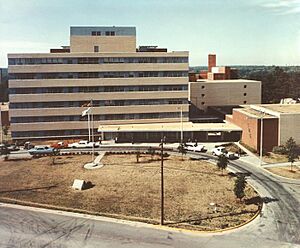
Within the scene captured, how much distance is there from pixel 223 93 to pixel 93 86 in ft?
104

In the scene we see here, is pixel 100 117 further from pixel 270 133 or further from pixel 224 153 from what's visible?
pixel 270 133

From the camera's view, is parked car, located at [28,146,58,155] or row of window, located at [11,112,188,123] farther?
row of window, located at [11,112,188,123]

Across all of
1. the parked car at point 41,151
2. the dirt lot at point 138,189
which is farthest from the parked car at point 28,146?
the dirt lot at point 138,189

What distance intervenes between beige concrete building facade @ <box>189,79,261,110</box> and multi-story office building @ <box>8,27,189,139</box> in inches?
457

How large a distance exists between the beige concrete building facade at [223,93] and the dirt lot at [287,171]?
38.6 meters

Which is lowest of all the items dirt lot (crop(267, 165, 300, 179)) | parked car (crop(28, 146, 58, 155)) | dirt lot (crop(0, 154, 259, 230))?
dirt lot (crop(0, 154, 259, 230))

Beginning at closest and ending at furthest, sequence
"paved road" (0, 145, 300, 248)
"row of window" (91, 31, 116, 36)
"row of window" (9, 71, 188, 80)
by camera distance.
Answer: "paved road" (0, 145, 300, 248)
"row of window" (9, 71, 188, 80)
"row of window" (91, 31, 116, 36)

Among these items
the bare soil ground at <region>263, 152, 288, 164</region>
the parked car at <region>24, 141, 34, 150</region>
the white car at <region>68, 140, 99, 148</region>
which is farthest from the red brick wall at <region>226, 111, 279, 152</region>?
the parked car at <region>24, 141, 34, 150</region>

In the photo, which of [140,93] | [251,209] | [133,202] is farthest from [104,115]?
[251,209]

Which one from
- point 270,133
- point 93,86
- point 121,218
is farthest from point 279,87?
point 121,218

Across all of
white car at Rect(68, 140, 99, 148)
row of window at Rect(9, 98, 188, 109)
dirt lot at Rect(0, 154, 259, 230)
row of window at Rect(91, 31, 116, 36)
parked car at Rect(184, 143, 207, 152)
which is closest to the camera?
dirt lot at Rect(0, 154, 259, 230)

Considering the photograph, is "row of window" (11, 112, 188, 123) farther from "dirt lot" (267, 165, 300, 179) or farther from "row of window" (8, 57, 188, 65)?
"dirt lot" (267, 165, 300, 179)

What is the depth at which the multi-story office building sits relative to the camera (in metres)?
71.3

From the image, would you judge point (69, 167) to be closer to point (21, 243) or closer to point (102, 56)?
point (21, 243)
